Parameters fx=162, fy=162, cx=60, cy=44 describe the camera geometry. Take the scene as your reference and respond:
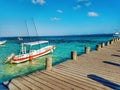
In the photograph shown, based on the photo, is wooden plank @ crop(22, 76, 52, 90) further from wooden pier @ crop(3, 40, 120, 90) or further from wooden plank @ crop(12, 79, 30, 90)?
wooden plank @ crop(12, 79, 30, 90)

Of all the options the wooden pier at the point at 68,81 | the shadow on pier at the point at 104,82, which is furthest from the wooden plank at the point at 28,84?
the shadow on pier at the point at 104,82

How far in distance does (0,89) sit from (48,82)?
1.94 m

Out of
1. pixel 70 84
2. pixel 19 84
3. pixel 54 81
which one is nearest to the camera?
pixel 70 84

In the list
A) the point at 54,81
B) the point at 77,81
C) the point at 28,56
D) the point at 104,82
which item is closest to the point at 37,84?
the point at 54,81

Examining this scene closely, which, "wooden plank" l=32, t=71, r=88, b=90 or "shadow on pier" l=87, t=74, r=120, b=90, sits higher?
"wooden plank" l=32, t=71, r=88, b=90

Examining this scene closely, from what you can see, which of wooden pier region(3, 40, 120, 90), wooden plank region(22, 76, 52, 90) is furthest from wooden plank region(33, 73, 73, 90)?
wooden plank region(22, 76, 52, 90)

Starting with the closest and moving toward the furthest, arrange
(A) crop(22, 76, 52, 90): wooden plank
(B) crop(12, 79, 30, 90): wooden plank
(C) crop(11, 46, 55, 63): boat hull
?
(A) crop(22, 76, 52, 90): wooden plank → (B) crop(12, 79, 30, 90): wooden plank → (C) crop(11, 46, 55, 63): boat hull

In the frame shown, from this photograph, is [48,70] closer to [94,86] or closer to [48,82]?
[48,82]

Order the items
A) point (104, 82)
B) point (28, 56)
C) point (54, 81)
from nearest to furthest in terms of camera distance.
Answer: point (104, 82)
point (54, 81)
point (28, 56)

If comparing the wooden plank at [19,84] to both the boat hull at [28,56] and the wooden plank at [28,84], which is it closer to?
the wooden plank at [28,84]

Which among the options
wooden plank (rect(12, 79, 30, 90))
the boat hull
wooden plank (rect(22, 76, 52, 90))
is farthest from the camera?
the boat hull

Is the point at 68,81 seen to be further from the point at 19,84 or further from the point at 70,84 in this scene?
the point at 19,84

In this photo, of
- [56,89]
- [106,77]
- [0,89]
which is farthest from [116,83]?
[0,89]

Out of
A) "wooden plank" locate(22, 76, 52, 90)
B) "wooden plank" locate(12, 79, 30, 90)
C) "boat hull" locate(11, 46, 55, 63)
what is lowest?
"boat hull" locate(11, 46, 55, 63)
